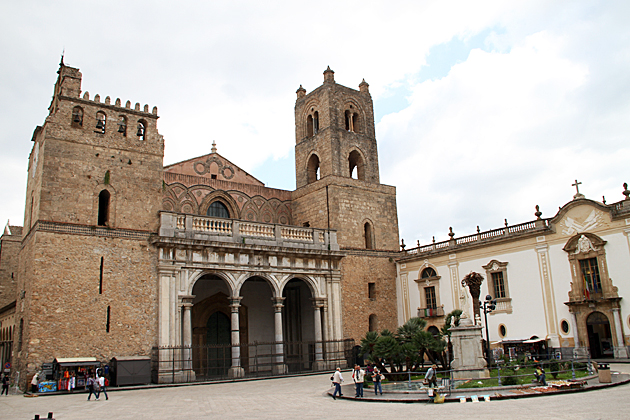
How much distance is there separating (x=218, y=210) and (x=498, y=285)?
1530 cm

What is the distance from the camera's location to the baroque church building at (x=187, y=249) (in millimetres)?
21516

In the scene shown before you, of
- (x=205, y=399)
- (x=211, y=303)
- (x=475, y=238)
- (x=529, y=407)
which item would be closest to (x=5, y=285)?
(x=211, y=303)

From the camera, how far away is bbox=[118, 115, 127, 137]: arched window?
24.5 m

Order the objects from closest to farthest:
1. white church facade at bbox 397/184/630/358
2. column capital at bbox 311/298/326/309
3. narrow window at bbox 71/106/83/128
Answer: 1. white church facade at bbox 397/184/630/358
2. narrow window at bbox 71/106/83/128
3. column capital at bbox 311/298/326/309

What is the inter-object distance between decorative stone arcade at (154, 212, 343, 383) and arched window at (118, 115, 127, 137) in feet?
13.9

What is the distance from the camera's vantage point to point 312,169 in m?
34.1

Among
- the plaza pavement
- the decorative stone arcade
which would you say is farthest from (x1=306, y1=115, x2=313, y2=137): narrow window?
the plaza pavement

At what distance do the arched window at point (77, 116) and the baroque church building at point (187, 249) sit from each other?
0.05 meters

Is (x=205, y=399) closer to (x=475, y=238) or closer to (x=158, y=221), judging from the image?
(x=158, y=221)

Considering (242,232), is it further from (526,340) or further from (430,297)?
(526,340)

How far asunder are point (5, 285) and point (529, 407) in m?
32.8

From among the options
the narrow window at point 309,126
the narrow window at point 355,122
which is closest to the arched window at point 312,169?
the narrow window at point 309,126

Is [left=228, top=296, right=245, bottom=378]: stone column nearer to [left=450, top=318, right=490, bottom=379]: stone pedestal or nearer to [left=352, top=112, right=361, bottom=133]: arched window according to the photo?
[left=450, top=318, right=490, bottom=379]: stone pedestal

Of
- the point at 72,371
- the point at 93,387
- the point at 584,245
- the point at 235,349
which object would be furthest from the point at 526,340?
the point at 72,371
